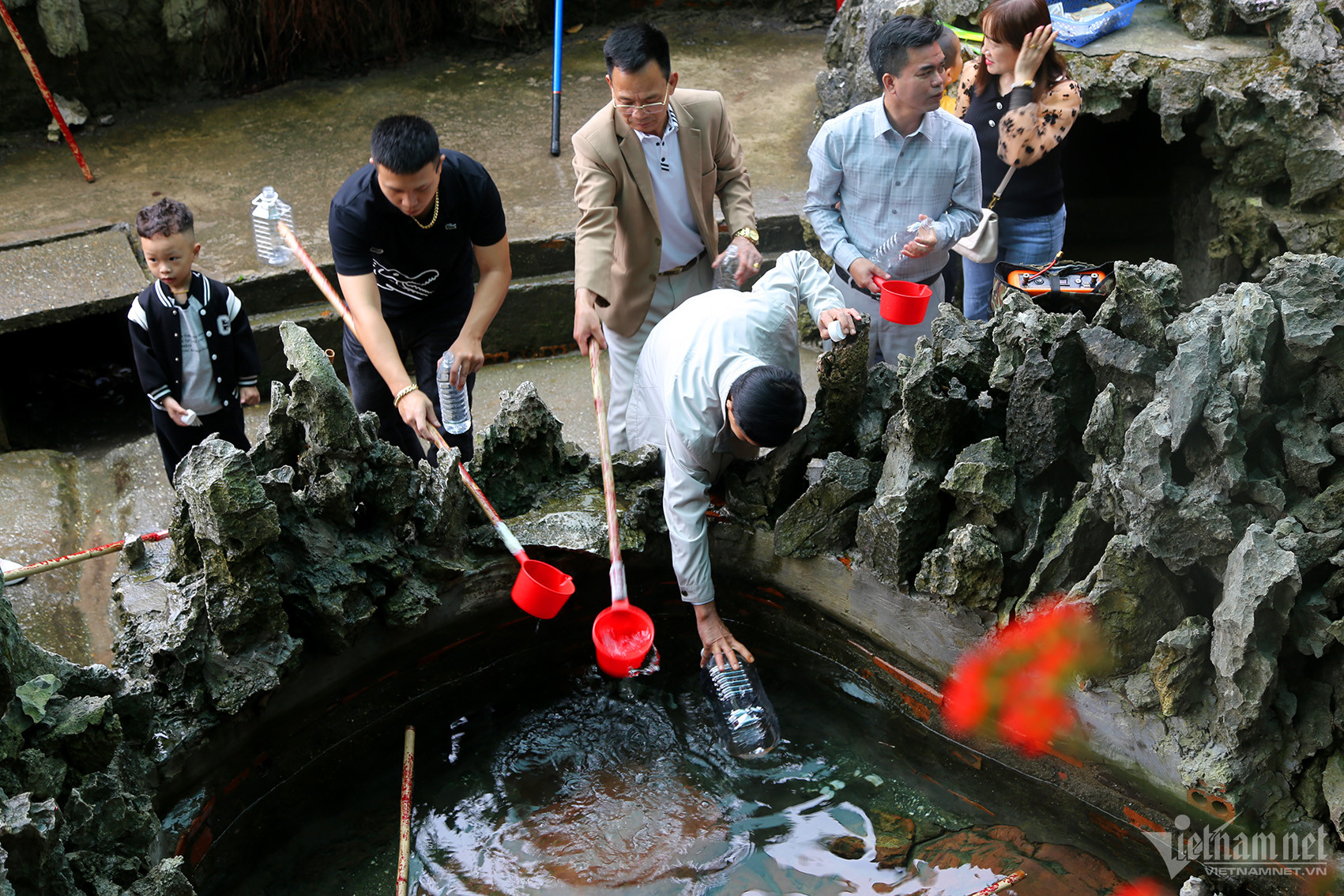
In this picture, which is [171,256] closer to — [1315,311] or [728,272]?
[728,272]

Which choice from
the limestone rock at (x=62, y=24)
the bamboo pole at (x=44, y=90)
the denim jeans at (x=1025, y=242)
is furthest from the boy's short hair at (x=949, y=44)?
the limestone rock at (x=62, y=24)

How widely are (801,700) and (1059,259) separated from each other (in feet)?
5.87

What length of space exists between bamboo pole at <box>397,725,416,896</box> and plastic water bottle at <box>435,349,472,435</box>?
101cm

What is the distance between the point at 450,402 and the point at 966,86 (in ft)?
6.64

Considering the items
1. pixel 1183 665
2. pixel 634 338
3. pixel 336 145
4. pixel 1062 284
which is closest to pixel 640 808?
pixel 1183 665

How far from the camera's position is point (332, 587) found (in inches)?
98.2

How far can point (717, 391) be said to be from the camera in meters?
2.64

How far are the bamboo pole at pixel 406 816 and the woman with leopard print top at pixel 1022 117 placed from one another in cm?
244

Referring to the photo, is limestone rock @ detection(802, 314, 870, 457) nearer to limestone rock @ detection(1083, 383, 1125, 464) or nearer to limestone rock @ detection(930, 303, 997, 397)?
limestone rock @ detection(930, 303, 997, 397)

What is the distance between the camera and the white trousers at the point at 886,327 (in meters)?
3.38

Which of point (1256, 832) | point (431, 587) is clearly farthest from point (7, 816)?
point (1256, 832)

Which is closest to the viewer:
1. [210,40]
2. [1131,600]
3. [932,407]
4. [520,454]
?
[1131,600]

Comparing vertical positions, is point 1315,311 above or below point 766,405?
above

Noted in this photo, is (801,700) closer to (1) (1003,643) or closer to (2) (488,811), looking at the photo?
(1) (1003,643)
